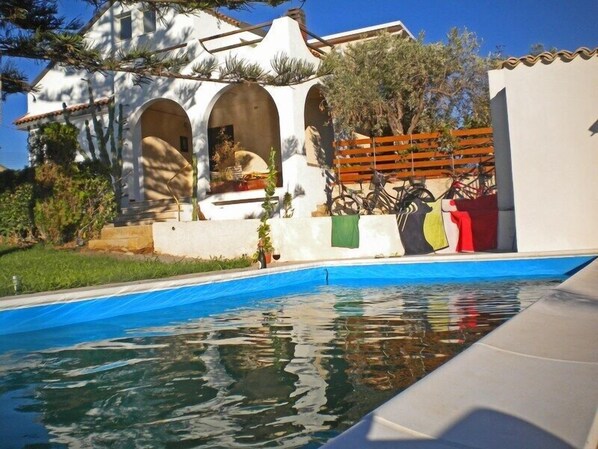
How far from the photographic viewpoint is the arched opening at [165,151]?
16.8 meters

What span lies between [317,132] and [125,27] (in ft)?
23.1

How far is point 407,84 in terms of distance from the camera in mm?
14055

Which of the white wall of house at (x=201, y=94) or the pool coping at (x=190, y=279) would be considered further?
the white wall of house at (x=201, y=94)

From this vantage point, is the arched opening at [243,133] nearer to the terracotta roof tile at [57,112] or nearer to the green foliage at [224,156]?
the green foliage at [224,156]

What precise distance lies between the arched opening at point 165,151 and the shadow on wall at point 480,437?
14.8 meters

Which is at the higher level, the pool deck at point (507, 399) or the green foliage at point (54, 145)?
the green foliage at point (54, 145)

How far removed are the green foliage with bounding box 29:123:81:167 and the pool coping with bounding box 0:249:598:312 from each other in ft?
16.8

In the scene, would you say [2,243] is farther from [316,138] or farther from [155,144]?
[316,138]

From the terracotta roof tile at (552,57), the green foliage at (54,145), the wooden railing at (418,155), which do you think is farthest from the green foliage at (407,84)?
the green foliage at (54,145)

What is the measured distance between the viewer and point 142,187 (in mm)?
16250

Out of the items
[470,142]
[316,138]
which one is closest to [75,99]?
[316,138]

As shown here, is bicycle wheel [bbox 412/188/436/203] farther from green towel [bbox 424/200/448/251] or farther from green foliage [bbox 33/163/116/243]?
green foliage [bbox 33/163/116/243]

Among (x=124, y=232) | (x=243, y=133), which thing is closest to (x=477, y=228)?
(x=124, y=232)

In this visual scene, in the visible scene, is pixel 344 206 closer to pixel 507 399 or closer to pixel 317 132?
pixel 317 132
